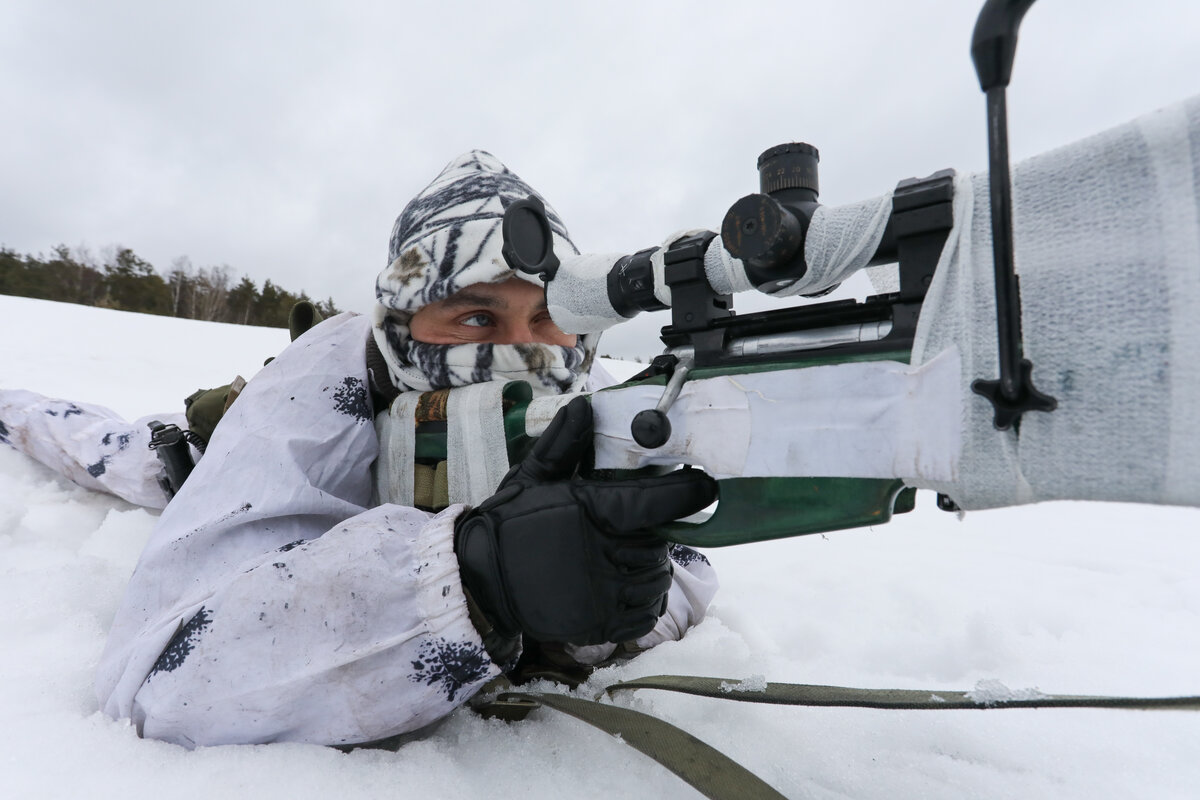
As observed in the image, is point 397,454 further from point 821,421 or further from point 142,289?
point 142,289

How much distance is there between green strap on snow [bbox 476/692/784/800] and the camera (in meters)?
0.77

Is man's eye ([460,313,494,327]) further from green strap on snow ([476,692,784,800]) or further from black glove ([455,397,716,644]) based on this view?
green strap on snow ([476,692,784,800])

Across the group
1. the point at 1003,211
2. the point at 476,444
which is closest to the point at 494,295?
the point at 476,444

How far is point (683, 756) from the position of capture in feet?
2.73

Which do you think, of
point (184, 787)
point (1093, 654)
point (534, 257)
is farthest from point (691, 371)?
point (1093, 654)

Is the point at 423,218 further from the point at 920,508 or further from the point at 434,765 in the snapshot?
the point at 920,508

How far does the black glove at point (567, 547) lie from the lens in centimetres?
85

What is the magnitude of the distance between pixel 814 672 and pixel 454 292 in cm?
113

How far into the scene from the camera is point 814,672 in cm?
123

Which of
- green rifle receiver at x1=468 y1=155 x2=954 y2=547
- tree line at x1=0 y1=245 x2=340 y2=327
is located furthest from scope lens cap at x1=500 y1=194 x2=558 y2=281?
tree line at x1=0 y1=245 x2=340 y2=327

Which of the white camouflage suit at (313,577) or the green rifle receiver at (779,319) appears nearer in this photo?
the green rifle receiver at (779,319)

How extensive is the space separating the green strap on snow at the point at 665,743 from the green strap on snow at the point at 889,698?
100 mm

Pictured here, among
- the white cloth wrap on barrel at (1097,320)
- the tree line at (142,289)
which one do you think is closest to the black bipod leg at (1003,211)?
the white cloth wrap on barrel at (1097,320)

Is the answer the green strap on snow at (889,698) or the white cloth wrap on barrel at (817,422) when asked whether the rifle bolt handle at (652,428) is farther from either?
the green strap on snow at (889,698)
